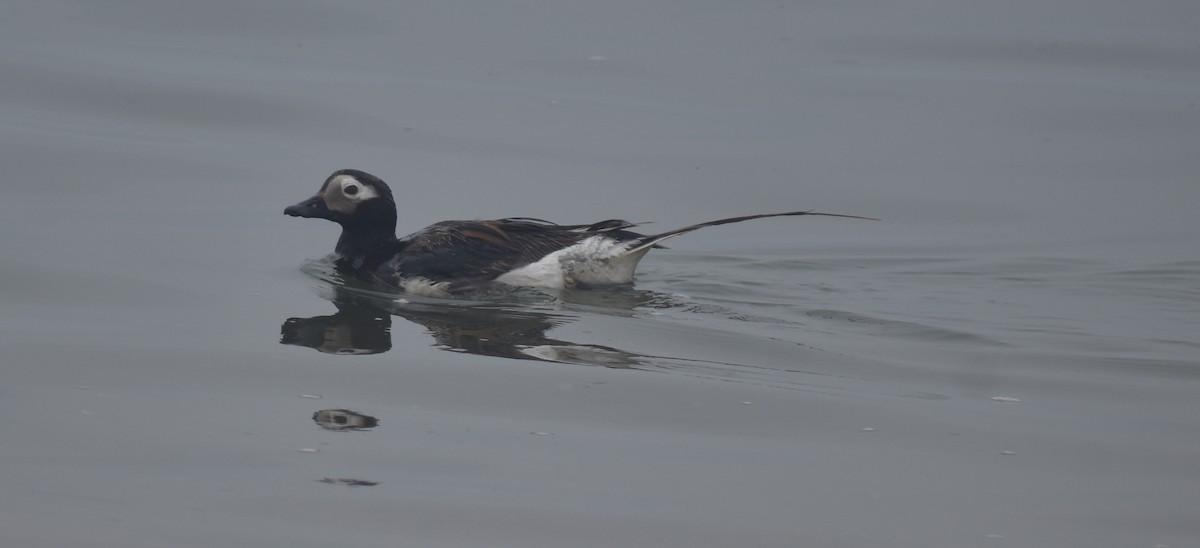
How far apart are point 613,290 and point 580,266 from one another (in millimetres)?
242

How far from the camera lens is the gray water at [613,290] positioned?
574 cm

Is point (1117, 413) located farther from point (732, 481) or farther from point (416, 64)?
point (416, 64)

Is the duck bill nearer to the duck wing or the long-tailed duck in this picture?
the long-tailed duck

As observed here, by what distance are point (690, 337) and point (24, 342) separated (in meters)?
3.23

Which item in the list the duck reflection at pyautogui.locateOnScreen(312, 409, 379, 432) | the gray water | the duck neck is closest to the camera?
the gray water

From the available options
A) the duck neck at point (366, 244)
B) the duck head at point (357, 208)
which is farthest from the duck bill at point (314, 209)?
the duck neck at point (366, 244)

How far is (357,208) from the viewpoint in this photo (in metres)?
10.1

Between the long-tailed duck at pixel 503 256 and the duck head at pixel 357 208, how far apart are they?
2 centimetres

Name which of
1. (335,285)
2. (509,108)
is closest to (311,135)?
(509,108)

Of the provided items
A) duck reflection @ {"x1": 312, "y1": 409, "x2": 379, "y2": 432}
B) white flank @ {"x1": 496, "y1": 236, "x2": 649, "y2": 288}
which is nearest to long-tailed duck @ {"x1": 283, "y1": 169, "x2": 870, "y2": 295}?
white flank @ {"x1": 496, "y1": 236, "x2": 649, "y2": 288}

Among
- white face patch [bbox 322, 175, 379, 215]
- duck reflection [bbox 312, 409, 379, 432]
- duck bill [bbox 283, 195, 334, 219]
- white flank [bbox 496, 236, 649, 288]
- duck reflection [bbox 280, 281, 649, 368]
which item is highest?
white face patch [bbox 322, 175, 379, 215]

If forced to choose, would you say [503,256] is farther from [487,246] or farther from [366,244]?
[366,244]

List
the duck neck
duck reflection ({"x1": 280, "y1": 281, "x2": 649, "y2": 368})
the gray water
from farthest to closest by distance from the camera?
the duck neck < duck reflection ({"x1": 280, "y1": 281, "x2": 649, "y2": 368}) < the gray water

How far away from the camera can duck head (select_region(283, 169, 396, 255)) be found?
396 inches
